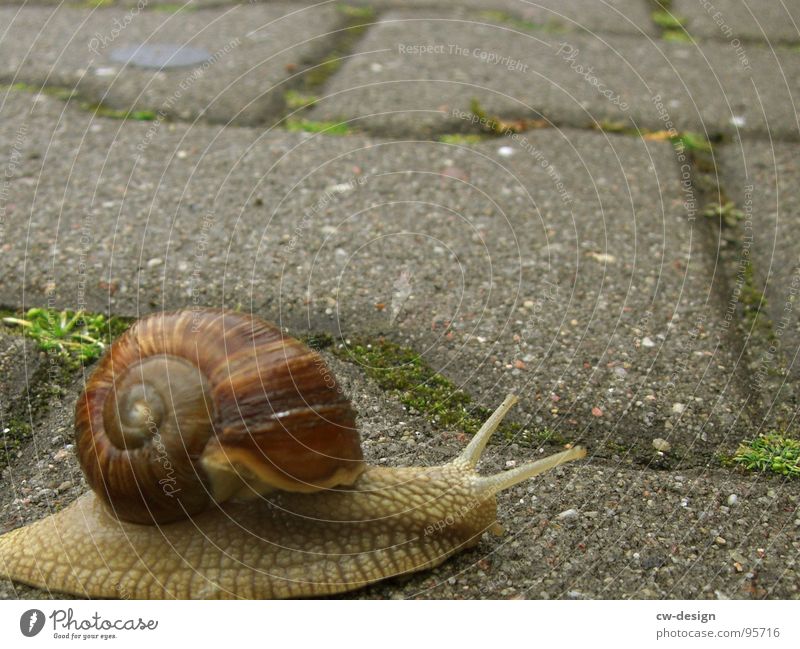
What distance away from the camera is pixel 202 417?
48.1 inches

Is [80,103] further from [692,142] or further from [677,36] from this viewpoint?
[677,36]

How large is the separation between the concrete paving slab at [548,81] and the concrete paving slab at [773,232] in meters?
0.16

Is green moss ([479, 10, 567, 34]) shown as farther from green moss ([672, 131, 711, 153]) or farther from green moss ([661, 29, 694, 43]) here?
green moss ([672, 131, 711, 153])

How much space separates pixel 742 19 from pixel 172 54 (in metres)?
1.86

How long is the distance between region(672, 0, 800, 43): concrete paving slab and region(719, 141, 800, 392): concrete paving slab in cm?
77

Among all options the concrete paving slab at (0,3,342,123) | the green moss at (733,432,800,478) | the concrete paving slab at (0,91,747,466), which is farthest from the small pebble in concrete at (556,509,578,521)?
the concrete paving slab at (0,3,342,123)

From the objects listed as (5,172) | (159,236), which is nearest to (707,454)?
(159,236)

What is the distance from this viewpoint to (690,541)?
127 centimetres

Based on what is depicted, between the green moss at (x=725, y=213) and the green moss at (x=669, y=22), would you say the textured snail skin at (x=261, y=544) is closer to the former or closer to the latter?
the green moss at (x=725, y=213)

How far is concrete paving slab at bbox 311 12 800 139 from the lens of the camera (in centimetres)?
246

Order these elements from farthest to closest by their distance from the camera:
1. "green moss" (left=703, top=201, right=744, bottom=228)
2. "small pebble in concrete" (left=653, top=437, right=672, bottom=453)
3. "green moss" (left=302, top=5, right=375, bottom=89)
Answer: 1. "green moss" (left=302, top=5, right=375, bottom=89)
2. "green moss" (left=703, top=201, right=744, bottom=228)
3. "small pebble in concrete" (left=653, top=437, right=672, bottom=453)

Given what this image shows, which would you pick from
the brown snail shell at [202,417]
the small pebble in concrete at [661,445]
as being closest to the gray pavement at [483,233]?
the small pebble in concrete at [661,445]

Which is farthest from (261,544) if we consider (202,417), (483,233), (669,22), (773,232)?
(669,22)
